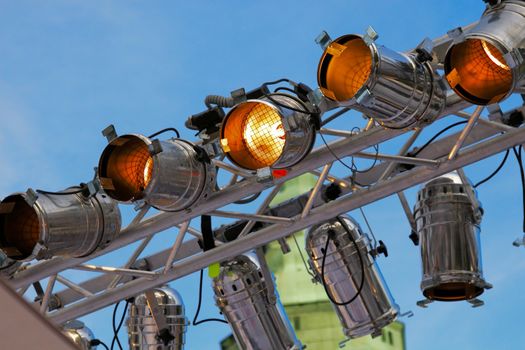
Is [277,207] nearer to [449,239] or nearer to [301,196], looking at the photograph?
[301,196]

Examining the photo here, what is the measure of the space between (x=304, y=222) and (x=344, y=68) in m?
1.03

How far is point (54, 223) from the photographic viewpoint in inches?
140

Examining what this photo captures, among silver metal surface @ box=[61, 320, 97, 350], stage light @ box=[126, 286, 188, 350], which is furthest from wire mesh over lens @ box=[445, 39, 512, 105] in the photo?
silver metal surface @ box=[61, 320, 97, 350]

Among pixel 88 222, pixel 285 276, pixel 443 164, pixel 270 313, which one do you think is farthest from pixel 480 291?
pixel 285 276

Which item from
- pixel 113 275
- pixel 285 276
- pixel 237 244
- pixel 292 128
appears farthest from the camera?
pixel 285 276

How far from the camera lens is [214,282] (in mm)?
4254

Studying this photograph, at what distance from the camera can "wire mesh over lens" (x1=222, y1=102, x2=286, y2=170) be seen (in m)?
3.22

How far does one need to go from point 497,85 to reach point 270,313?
1718mm

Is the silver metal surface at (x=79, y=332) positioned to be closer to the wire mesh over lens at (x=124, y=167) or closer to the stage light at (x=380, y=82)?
the wire mesh over lens at (x=124, y=167)

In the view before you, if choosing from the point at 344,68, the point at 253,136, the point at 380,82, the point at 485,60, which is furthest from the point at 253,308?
the point at 485,60

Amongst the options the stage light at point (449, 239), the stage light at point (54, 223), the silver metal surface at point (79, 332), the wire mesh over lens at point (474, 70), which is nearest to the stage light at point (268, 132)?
the wire mesh over lens at point (474, 70)

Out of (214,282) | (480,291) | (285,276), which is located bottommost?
(480,291)

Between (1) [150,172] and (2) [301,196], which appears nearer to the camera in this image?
(1) [150,172]

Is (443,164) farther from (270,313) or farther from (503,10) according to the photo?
(270,313)
